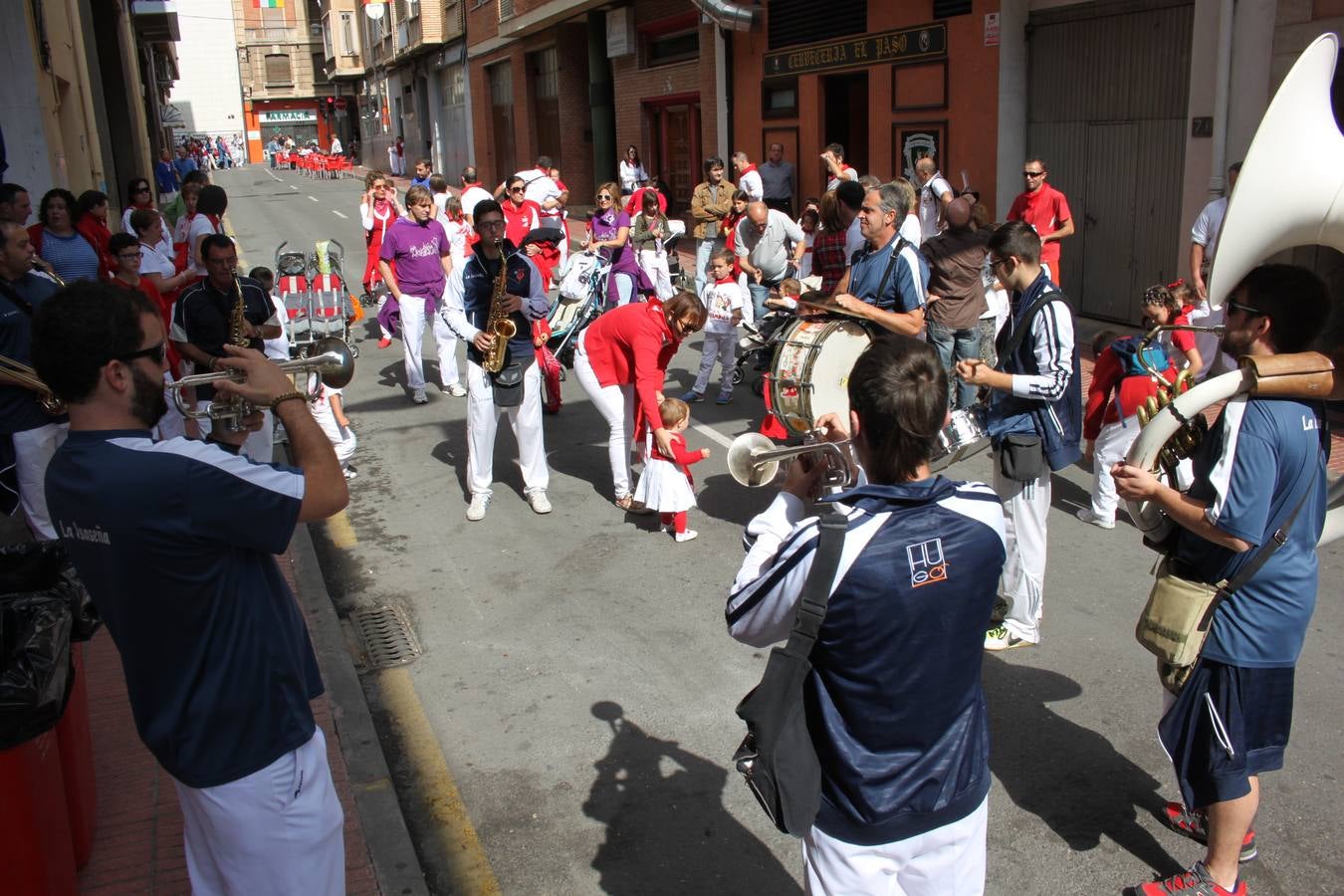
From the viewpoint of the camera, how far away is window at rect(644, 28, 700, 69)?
22919 millimetres

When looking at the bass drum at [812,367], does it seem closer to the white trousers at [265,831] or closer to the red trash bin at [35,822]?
the white trousers at [265,831]

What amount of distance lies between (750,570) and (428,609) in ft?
13.3

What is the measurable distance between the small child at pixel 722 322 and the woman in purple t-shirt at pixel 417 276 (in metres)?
2.43

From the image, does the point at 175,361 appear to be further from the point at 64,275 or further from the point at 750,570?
the point at 750,570

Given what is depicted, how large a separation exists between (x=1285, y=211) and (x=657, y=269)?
9.33m

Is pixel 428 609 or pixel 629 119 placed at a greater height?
pixel 629 119

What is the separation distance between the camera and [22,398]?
589cm

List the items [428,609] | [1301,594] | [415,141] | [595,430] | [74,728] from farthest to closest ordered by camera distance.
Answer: [415,141], [595,430], [428,609], [74,728], [1301,594]

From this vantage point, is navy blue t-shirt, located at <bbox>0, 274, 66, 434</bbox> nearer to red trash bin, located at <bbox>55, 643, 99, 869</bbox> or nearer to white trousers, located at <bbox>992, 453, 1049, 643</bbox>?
red trash bin, located at <bbox>55, 643, 99, 869</bbox>

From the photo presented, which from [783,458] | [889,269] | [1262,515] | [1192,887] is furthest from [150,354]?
[889,269]

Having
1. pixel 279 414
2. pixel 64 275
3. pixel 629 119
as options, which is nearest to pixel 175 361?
pixel 64 275

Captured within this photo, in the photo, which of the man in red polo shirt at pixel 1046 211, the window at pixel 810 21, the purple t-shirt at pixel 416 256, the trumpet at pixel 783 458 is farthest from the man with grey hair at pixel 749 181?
the trumpet at pixel 783 458

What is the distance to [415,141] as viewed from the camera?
51750mm

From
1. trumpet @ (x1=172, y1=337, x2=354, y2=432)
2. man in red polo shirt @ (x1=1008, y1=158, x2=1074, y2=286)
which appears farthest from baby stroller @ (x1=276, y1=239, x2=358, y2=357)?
trumpet @ (x1=172, y1=337, x2=354, y2=432)
